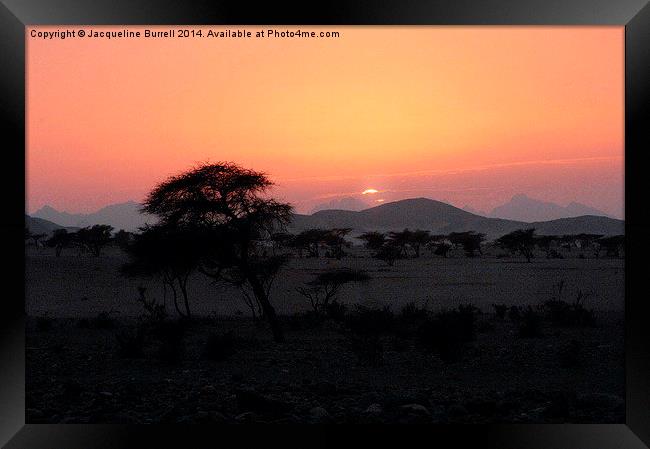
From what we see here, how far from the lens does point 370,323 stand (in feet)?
46.9

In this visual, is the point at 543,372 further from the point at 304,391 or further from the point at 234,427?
the point at 234,427

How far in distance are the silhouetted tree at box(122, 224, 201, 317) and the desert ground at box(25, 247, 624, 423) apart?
120 cm

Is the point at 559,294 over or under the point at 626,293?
under

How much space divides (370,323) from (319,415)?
6539 mm

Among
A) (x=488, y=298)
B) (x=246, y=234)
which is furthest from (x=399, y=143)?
(x=488, y=298)

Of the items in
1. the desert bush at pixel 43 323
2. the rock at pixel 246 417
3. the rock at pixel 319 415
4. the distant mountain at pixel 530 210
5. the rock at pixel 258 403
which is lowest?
the desert bush at pixel 43 323

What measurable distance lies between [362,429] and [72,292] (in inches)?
743

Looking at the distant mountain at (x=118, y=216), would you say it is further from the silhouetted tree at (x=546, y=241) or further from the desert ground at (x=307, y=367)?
the silhouetted tree at (x=546, y=241)

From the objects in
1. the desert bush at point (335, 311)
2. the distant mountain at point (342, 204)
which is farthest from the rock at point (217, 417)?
the desert bush at point (335, 311)

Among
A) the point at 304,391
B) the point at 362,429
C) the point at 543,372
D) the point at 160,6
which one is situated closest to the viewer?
the point at 160,6

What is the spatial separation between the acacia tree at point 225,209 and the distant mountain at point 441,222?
5.71 metres

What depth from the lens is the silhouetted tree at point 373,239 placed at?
78.4 feet

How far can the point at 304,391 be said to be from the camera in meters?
8.92

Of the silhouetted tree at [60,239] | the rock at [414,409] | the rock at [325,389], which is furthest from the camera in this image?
the silhouetted tree at [60,239]
